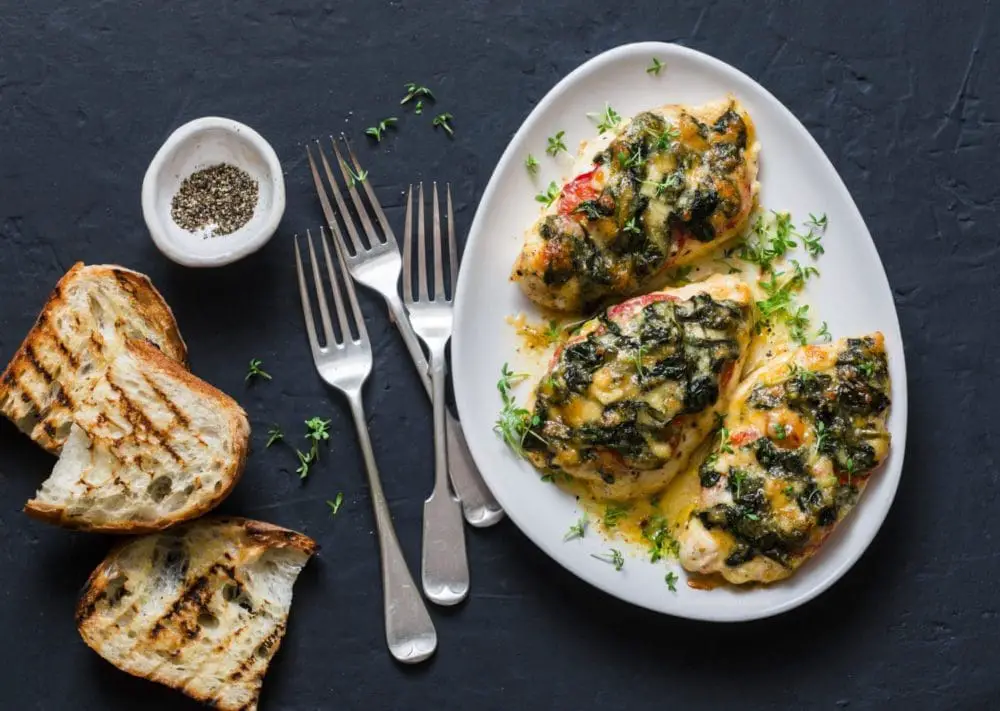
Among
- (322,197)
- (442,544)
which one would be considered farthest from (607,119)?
(442,544)

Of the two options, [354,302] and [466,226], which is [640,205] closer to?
[466,226]

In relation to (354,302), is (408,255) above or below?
above

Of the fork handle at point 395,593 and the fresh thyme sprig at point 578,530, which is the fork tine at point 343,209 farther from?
the fresh thyme sprig at point 578,530

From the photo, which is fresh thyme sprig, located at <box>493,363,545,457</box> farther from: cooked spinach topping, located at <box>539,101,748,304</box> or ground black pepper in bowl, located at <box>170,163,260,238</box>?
ground black pepper in bowl, located at <box>170,163,260,238</box>

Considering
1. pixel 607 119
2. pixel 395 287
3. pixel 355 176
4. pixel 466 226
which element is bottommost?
pixel 395 287

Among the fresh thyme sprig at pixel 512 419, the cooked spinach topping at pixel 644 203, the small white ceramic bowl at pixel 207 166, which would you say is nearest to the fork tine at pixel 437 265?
the fresh thyme sprig at pixel 512 419

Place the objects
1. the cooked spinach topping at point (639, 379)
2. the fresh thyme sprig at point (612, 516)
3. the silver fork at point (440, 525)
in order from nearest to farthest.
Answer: the cooked spinach topping at point (639, 379)
the fresh thyme sprig at point (612, 516)
the silver fork at point (440, 525)
